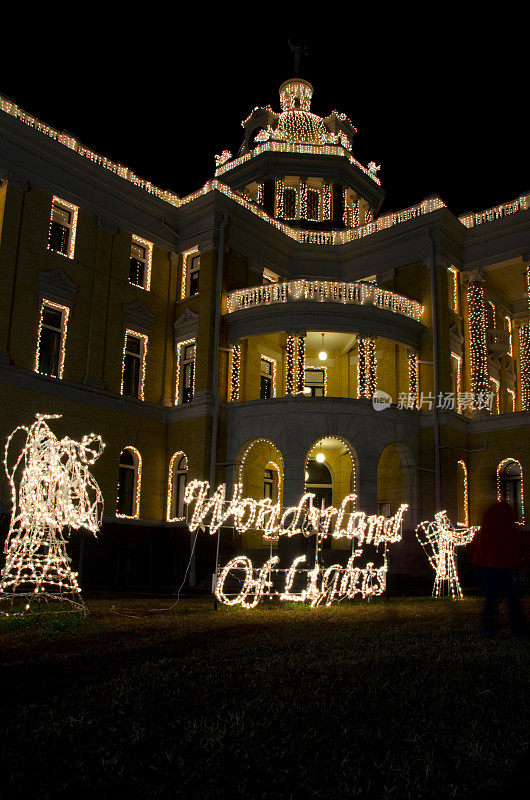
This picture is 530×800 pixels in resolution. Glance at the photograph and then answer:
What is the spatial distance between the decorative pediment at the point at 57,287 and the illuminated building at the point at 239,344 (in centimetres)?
9

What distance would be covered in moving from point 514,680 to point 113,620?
695 cm

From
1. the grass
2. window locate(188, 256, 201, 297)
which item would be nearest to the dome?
window locate(188, 256, 201, 297)

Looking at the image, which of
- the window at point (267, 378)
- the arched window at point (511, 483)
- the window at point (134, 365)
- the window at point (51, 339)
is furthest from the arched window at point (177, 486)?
the arched window at point (511, 483)

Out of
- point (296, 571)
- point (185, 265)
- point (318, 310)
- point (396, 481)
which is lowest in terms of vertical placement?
point (296, 571)

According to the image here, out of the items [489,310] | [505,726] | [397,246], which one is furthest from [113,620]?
[489,310]

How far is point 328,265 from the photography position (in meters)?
33.4

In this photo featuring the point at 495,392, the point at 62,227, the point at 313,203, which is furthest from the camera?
the point at 313,203

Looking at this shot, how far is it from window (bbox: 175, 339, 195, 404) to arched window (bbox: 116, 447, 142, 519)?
3.18 meters

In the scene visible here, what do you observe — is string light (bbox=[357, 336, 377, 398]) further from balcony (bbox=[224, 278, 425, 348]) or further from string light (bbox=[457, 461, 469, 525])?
string light (bbox=[457, 461, 469, 525])

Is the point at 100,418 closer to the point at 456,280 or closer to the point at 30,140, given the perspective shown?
the point at 30,140

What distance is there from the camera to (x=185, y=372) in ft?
97.1

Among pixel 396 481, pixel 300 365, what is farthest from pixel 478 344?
pixel 300 365

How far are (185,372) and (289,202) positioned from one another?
45.7 ft

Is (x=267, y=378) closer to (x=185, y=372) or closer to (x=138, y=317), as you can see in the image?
(x=185, y=372)
